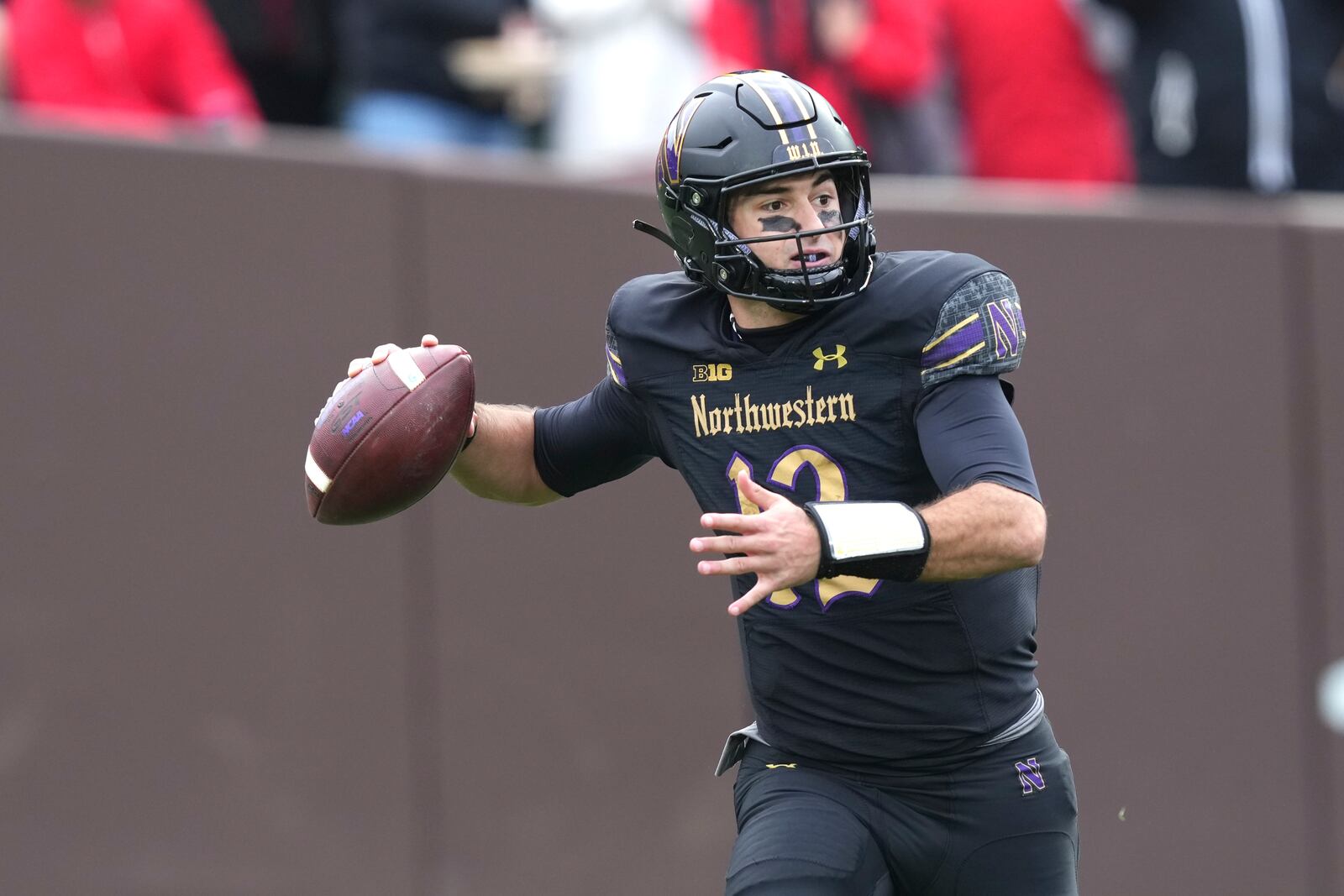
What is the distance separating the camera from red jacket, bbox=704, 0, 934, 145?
696cm

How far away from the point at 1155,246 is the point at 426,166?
274cm

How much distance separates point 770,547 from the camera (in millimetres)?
3385

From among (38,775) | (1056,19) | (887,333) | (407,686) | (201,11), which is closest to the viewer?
(887,333)

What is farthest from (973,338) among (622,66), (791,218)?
(622,66)

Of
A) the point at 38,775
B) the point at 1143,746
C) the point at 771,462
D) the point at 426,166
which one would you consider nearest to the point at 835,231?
the point at 771,462

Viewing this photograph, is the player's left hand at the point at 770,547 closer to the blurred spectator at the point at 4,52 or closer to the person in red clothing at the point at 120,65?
the person in red clothing at the point at 120,65

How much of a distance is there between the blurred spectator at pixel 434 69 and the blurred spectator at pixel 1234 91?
224cm

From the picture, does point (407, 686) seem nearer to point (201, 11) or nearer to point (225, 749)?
point (225, 749)

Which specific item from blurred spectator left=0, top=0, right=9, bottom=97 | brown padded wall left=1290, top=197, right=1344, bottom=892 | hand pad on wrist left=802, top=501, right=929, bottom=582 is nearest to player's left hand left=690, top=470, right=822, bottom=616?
hand pad on wrist left=802, top=501, right=929, bottom=582

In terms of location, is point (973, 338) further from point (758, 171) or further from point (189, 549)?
point (189, 549)

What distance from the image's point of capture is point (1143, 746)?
7.26 m

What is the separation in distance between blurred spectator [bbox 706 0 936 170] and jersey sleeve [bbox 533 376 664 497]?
9.19 ft

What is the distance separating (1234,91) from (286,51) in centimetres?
349

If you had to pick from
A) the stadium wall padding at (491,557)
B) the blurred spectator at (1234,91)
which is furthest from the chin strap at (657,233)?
the blurred spectator at (1234,91)
